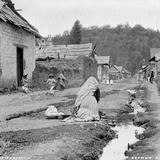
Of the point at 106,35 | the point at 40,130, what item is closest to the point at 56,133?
the point at 40,130

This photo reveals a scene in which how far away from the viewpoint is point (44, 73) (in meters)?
24.3

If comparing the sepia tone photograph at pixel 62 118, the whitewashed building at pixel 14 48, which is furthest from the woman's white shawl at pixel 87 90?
the whitewashed building at pixel 14 48

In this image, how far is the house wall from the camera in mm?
18516

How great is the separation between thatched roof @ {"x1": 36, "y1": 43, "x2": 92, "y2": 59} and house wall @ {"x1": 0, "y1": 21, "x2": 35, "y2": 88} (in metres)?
6.53

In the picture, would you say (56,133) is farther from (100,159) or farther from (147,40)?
(147,40)

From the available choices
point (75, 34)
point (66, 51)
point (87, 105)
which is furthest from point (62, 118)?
point (75, 34)

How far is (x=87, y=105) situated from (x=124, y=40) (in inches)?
3235

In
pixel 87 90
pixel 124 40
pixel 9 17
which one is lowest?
pixel 87 90

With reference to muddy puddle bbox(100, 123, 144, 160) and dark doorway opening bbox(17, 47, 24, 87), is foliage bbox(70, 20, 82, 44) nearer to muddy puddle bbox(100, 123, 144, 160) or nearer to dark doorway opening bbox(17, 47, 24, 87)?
dark doorway opening bbox(17, 47, 24, 87)

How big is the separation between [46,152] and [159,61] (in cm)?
3544

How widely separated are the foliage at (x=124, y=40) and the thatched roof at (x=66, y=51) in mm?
35792

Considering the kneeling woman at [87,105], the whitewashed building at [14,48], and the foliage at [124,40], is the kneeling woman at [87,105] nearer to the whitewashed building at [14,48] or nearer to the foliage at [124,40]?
the whitewashed building at [14,48]

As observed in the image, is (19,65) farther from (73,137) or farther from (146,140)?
(146,140)

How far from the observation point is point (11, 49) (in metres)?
19.8
